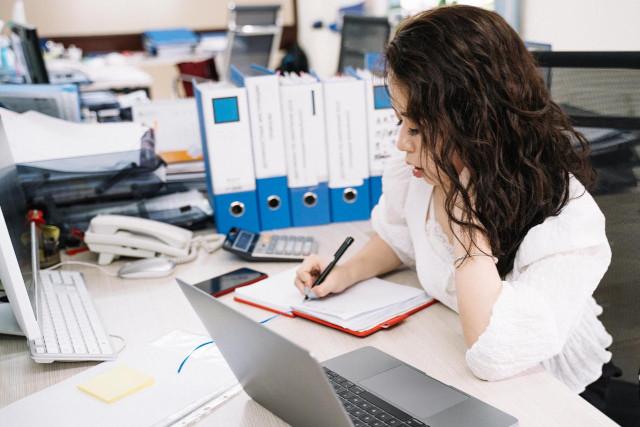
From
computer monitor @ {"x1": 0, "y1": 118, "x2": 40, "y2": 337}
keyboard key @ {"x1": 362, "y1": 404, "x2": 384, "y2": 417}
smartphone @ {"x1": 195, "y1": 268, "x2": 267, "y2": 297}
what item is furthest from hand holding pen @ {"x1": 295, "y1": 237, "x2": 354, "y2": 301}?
computer monitor @ {"x1": 0, "y1": 118, "x2": 40, "y2": 337}

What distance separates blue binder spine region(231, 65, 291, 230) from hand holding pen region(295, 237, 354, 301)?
16.6 inches

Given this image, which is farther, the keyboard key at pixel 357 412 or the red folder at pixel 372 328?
the red folder at pixel 372 328

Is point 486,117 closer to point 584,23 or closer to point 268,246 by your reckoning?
point 268,246

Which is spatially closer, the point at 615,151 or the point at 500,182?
the point at 500,182

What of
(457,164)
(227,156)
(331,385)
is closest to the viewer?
(331,385)

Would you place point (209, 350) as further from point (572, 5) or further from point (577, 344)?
point (572, 5)

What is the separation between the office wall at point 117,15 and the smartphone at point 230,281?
4.62 metres

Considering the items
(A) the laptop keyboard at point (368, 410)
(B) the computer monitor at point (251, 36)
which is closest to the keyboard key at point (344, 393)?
(A) the laptop keyboard at point (368, 410)

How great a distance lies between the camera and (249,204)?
5.34ft

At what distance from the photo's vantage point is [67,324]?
1.14 metres

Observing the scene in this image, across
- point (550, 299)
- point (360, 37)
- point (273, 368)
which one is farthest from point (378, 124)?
point (360, 37)

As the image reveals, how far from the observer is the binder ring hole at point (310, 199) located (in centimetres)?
165

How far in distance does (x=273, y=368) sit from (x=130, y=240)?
33.5 inches

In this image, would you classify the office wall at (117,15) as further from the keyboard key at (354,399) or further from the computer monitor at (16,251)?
the keyboard key at (354,399)
